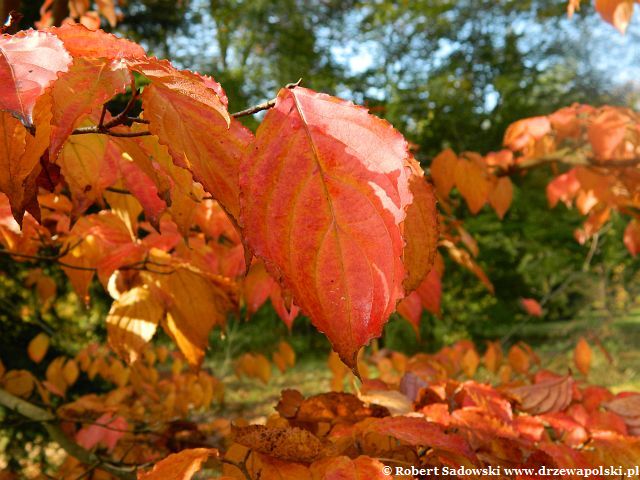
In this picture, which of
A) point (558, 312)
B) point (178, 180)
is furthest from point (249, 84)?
point (178, 180)

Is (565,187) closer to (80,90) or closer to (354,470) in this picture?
(354,470)

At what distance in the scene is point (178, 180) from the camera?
18.1 inches

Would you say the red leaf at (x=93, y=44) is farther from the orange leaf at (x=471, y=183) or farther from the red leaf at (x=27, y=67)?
the orange leaf at (x=471, y=183)

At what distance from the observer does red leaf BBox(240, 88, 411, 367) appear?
12.2 inches

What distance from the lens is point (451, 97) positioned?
6480 mm

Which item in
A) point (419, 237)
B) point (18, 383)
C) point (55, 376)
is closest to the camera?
point (419, 237)

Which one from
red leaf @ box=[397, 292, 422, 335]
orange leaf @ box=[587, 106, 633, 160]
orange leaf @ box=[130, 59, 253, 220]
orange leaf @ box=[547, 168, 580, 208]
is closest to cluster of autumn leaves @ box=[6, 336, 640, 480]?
red leaf @ box=[397, 292, 422, 335]

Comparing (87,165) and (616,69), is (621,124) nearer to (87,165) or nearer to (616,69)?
(87,165)

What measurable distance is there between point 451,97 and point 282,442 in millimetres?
6417

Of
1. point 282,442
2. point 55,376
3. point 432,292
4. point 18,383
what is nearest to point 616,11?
point 432,292

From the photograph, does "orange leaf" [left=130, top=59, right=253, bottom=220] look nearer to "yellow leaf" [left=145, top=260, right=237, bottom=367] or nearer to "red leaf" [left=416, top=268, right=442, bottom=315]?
"yellow leaf" [left=145, top=260, right=237, bottom=367]

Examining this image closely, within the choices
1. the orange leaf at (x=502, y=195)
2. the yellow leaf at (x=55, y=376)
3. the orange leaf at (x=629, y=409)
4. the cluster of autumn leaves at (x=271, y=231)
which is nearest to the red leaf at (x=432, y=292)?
the cluster of autumn leaves at (x=271, y=231)

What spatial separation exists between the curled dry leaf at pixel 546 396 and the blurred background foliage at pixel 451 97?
15.1 feet

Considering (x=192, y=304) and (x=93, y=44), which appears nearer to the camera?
(x=93, y=44)
